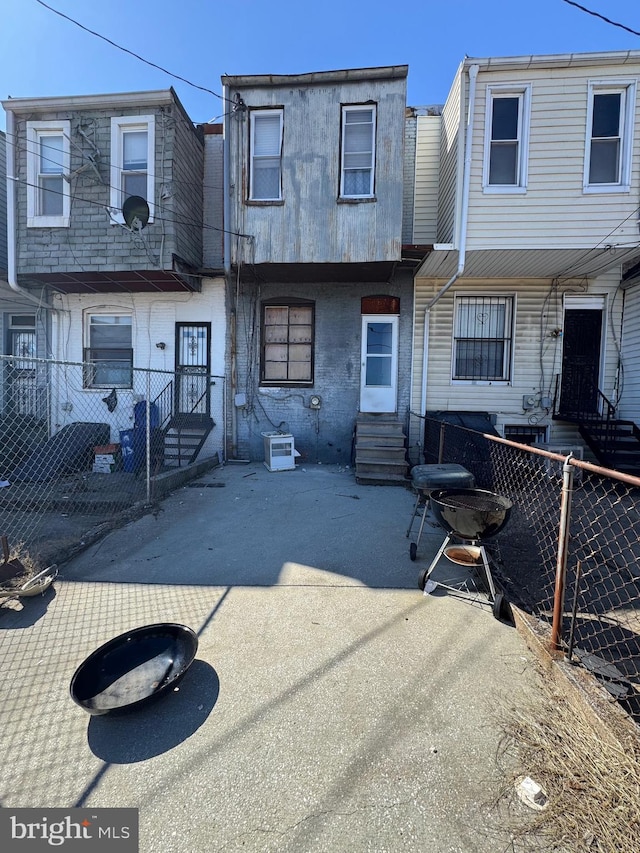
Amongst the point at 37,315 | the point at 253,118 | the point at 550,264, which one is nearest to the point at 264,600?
the point at 550,264

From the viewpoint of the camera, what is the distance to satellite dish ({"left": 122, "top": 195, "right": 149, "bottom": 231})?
24.0 feet

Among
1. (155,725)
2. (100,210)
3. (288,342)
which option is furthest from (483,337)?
(155,725)

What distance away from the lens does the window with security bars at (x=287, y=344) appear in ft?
27.6

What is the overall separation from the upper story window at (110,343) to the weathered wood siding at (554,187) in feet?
23.9

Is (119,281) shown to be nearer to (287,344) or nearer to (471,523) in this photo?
(287,344)

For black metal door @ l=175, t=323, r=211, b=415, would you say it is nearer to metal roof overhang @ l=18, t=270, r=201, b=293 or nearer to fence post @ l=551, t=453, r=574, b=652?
metal roof overhang @ l=18, t=270, r=201, b=293

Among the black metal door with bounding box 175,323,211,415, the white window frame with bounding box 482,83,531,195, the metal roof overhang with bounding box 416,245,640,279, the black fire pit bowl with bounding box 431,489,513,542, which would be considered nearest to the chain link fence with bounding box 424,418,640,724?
the black fire pit bowl with bounding box 431,489,513,542

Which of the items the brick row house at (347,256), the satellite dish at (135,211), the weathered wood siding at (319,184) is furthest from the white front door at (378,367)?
the satellite dish at (135,211)

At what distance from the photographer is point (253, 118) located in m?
7.37

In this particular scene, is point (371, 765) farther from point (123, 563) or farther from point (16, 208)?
point (16, 208)

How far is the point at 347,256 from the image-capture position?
7.08 m

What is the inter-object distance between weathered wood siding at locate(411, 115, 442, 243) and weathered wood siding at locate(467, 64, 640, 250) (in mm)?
1689

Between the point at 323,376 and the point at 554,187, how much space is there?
514cm

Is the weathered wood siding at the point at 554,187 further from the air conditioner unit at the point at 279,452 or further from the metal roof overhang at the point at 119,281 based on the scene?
the metal roof overhang at the point at 119,281
